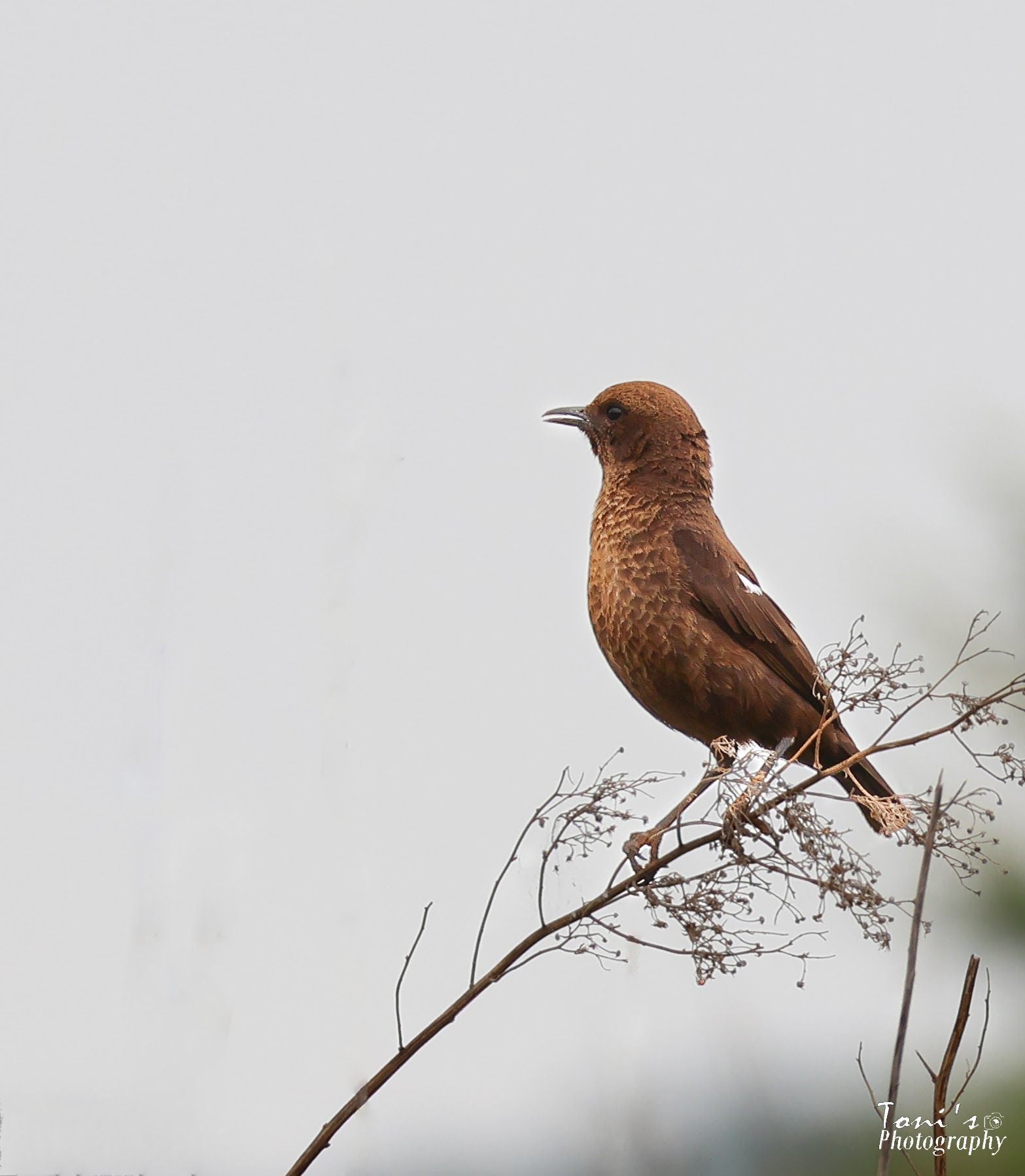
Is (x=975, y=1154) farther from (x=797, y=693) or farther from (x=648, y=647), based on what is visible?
(x=648, y=647)

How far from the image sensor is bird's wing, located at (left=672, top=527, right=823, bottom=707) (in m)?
2.83

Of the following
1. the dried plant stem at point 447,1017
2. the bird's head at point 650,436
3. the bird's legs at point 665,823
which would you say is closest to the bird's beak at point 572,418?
the bird's head at point 650,436

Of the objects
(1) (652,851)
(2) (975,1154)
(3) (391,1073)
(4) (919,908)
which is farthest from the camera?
(2) (975,1154)

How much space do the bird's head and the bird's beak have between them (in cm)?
1

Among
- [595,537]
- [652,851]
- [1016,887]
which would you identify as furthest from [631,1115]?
[1016,887]

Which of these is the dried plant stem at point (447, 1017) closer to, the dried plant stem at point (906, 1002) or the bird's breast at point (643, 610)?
the dried plant stem at point (906, 1002)

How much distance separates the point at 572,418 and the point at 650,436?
0.20m

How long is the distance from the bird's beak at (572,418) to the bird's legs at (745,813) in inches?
47.9

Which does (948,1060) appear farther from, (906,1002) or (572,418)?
(572,418)

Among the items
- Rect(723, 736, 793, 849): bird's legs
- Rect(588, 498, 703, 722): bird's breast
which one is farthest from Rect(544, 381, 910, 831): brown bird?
Rect(723, 736, 793, 849): bird's legs

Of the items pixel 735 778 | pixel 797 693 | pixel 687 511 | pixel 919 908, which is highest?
pixel 687 511

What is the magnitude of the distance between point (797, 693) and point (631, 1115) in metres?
0.88

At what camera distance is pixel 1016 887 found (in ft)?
14.8

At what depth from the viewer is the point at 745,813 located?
1977mm
